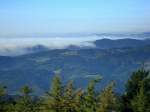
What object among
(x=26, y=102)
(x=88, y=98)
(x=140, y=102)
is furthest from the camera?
(x=26, y=102)

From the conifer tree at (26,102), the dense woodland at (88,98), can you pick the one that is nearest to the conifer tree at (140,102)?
the dense woodland at (88,98)

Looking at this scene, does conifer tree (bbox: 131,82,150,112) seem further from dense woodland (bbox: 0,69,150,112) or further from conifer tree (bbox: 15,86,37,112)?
conifer tree (bbox: 15,86,37,112)

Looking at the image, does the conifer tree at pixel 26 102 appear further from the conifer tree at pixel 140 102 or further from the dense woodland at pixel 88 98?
the conifer tree at pixel 140 102

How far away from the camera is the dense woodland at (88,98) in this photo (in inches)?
1998

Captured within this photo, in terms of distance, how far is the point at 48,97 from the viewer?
5128 cm

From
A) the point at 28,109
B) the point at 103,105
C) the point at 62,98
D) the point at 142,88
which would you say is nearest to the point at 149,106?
the point at 142,88

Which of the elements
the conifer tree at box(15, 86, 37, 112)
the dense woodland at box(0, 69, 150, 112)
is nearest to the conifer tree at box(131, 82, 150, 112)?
the dense woodland at box(0, 69, 150, 112)

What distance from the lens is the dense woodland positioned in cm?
5075

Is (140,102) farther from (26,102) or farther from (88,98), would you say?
(26,102)

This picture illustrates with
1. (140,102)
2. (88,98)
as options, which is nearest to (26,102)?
(88,98)

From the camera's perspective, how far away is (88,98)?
52.0 meters

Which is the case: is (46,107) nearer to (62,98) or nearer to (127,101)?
(62,98)

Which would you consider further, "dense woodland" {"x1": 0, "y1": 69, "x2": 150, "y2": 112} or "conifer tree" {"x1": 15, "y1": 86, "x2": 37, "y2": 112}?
"conifer tree" {"x1": 15, "y1": 86, "x2": 37, "y2": 112}

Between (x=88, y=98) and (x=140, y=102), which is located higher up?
(x=88, y=98)
